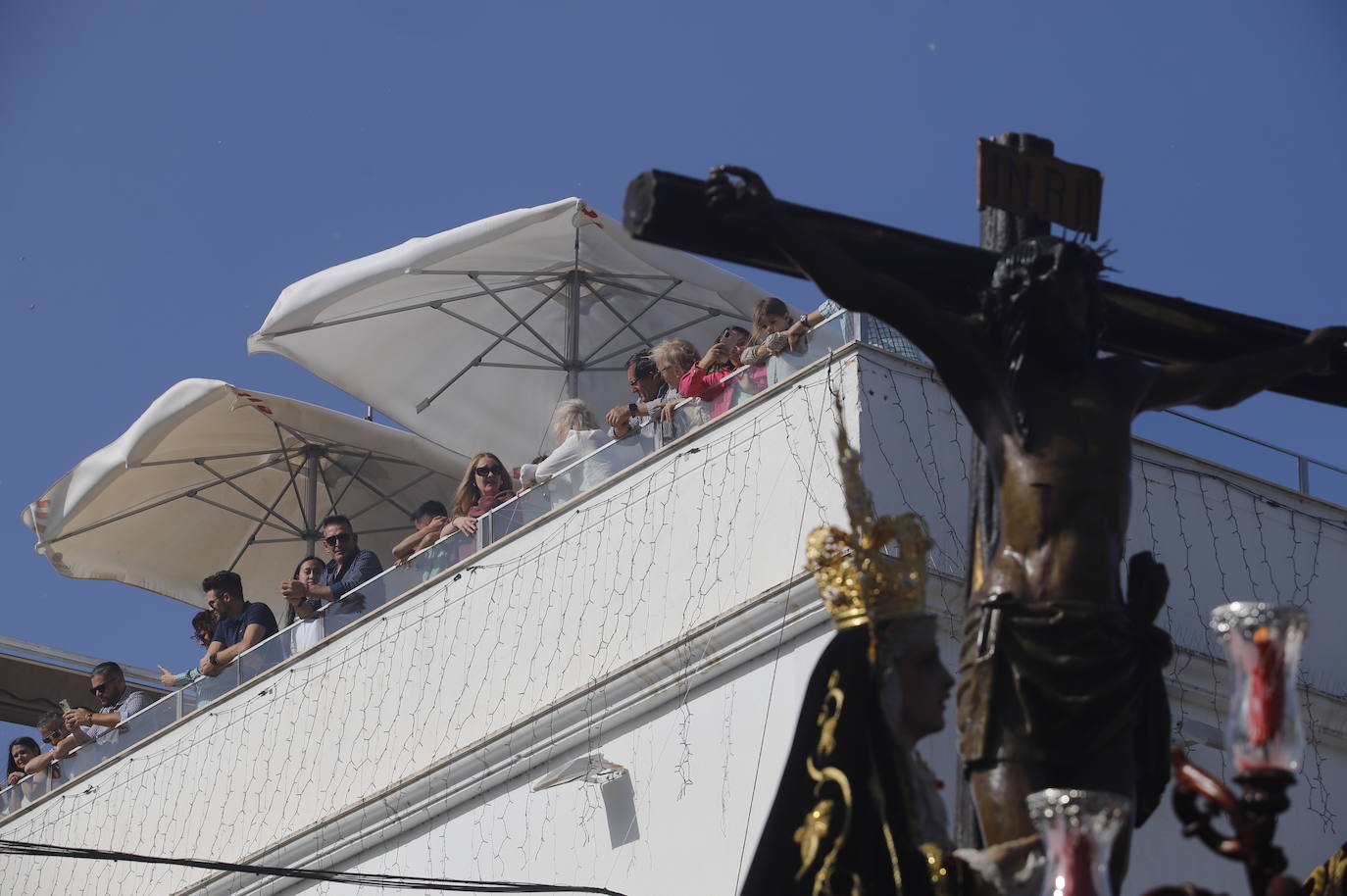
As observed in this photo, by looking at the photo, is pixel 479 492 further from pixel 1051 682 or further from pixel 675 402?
pixel 1051 682

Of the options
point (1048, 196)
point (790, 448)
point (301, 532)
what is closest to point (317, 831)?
point (790, 448)

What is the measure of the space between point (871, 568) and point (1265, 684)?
120cm

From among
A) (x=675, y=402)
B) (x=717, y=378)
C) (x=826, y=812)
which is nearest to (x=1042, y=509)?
(x=826, y=812)

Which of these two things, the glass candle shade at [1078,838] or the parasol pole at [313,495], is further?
the parasol pole at [313,495]

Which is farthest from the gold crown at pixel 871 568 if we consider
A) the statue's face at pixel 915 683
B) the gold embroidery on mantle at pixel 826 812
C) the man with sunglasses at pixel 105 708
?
the man with sunglasses at pixel 105 708

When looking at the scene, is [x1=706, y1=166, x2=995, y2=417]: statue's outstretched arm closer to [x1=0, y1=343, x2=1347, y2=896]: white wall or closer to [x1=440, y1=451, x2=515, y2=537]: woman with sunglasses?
[x1=0, y1=343, x2=1347, y2=896]: white wall

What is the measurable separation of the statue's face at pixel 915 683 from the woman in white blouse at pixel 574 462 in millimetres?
7849

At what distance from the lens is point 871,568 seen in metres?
5.56

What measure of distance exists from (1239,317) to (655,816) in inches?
266

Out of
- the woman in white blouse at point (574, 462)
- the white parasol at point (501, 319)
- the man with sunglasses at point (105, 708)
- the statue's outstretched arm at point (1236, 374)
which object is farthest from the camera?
the man with sunglasses at point (105, 708)

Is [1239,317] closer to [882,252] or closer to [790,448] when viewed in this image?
[882,252]

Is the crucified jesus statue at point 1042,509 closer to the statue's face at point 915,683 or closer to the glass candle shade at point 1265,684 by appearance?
the statue's face at point 915,683

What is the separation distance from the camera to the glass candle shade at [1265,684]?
4.56 meters

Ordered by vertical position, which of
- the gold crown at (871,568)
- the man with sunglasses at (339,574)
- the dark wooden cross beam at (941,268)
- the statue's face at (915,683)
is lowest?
the statue's face at (915,683)
